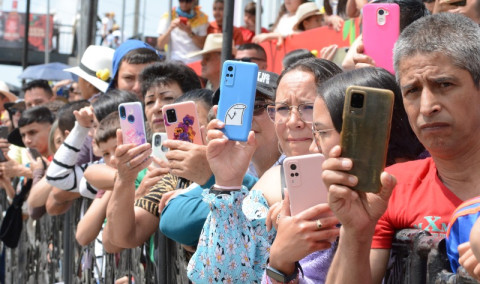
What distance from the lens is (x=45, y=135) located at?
28.8ft

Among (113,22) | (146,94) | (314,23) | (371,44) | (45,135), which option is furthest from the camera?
(113,22)

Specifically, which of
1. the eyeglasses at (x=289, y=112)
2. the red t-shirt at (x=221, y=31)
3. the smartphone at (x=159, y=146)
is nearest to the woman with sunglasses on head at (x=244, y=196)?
the eyeglasses at (x=289, y=112)

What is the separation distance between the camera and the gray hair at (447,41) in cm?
264

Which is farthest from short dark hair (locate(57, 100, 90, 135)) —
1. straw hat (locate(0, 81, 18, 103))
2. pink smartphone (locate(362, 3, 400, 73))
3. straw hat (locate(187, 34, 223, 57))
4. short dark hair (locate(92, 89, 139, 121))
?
straw hat (locate(0, 81, 18, 103))

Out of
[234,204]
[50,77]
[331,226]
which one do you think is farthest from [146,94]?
[50,77]

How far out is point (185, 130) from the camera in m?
3.99

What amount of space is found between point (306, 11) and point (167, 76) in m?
3.23

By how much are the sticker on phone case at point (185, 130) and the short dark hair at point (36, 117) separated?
5.11 metres

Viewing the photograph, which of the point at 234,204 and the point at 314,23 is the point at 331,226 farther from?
the point at 314,23

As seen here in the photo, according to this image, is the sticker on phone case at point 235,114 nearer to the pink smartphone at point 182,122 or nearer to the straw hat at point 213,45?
the pink smartphone at point 182,122

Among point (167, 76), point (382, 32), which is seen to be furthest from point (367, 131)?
point (167, 76)

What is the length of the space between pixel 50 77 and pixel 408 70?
15635 millimetres

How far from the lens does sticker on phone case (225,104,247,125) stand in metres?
3.32

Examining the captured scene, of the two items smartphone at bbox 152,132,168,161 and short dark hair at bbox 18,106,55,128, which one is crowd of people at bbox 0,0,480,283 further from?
short dark hair at bbox 18,106,55,128
